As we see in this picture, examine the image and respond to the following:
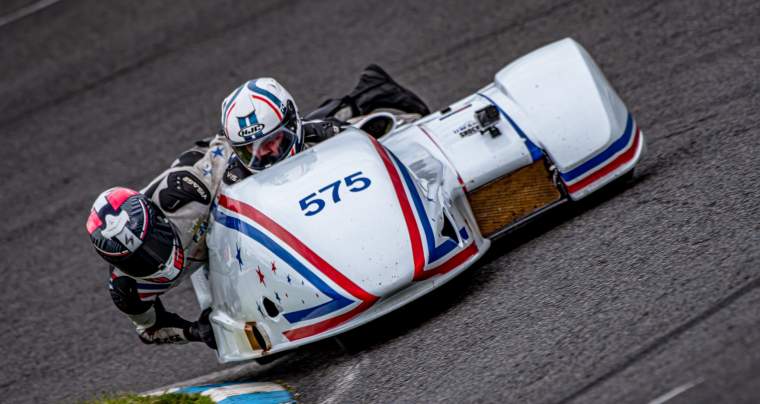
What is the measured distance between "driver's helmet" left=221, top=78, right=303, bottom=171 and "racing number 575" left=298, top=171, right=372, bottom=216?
60cm

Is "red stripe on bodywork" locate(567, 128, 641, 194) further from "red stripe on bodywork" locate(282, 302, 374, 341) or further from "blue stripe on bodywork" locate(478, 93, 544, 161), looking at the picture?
"red stripe on bodywork" locate(282, 302, 374, 341)

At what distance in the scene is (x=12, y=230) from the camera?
8.77m

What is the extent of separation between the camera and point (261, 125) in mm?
5742

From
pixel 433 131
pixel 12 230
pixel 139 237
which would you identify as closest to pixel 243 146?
pixel 139 237

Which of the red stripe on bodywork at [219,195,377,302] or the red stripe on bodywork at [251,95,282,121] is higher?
the red stripe on bodywork at [251,95,282,121]

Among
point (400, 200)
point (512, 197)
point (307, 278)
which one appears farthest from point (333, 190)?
point (512, 197)

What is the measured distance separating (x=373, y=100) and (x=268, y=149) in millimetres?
1335

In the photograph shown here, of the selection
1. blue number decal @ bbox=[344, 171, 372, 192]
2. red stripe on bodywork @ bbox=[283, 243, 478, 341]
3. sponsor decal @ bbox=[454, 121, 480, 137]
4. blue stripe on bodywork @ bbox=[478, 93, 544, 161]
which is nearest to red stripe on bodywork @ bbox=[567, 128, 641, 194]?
blue stripe on bodywork @ bbox=[478, 93, 544, 161]

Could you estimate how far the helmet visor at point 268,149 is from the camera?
229 inches

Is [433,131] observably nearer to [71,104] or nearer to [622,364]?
[622,364]

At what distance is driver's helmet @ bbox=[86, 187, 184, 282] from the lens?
214 inches

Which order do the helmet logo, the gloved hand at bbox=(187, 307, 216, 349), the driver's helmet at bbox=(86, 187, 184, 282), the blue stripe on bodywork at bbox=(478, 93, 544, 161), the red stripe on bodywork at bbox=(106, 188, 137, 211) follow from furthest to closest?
the blue stripe on bodywork at bbox=(478, 93, 544, 161) < the gloved hand at bbox=(187, 307, 216, 349) < the helmet logo < the red stripe on bodywork at bbox=(106, 188, 137, 211) < the driver's helmet at bbox=(86, 187, 184, 282)

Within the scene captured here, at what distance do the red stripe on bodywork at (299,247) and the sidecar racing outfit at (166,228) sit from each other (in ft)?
1.34

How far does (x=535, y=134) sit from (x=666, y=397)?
2.39 meters
